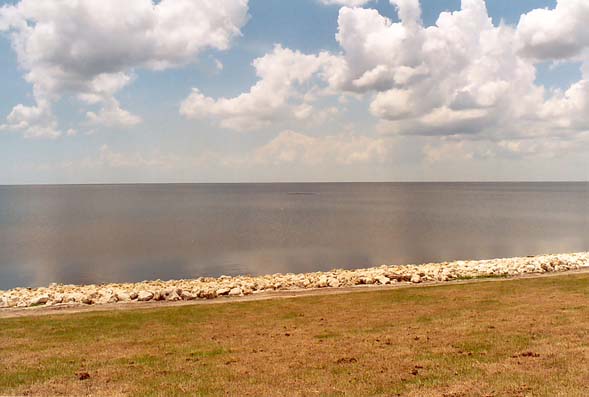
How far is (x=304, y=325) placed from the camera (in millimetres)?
18625

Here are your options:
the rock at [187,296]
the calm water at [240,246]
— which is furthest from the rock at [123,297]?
the calm water at [240,246]

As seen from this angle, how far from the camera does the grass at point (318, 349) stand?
11445 millimetres

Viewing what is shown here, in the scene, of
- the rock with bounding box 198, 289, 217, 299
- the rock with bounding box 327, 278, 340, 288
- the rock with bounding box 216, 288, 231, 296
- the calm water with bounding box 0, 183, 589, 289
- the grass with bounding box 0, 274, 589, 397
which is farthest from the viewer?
the calm water with bounding box 0, 183, 589, 289

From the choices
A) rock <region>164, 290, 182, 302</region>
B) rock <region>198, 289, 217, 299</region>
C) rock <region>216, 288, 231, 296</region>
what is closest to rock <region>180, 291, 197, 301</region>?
rock <region>164, 290, 182, 302</region>

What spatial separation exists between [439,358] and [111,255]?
→ 55.4 meters

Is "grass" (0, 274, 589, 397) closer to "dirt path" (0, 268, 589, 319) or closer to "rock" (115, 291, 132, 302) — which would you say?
"dirt path" (0, 268, 589, 319)

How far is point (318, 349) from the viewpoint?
14.8m

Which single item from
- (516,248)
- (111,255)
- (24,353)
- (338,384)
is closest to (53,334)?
(24,353)

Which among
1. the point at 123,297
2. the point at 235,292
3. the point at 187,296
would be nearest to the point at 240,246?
the point at 235,292

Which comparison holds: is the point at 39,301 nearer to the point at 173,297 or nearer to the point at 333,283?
the point at 173,297

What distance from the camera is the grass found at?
11445mm

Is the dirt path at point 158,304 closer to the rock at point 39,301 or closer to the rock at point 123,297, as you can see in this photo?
the rock at point 123,297

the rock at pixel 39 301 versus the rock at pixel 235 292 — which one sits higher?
the rock at pixel 235 292

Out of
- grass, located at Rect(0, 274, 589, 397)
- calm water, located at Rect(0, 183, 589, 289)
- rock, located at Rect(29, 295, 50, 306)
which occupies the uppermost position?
grass, located at Rect(0, 274, 589, 397)
